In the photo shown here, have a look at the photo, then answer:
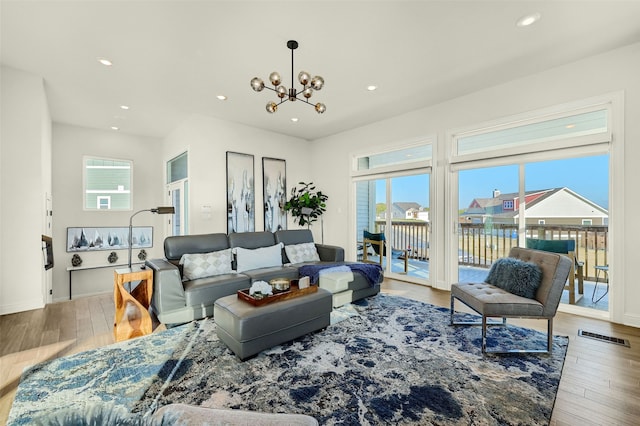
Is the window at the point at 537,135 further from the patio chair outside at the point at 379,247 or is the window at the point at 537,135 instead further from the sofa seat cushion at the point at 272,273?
the sofa seat cushion at the point at 272,273

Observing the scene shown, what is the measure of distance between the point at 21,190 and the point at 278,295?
3637 millimetres

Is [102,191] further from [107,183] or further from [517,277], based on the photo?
[517,277]

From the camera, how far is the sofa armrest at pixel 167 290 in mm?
3125

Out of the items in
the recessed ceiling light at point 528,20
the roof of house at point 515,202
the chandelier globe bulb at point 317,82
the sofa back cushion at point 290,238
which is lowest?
the sofa back cushion at point 290,238

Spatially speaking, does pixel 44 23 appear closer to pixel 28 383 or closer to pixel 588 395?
pixel 28 383

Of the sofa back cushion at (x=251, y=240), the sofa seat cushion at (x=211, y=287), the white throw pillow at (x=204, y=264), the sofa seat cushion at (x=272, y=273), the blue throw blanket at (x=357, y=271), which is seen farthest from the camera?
the sofa back cushion at (x=251, y=240)

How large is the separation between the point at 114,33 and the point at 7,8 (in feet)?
2.49

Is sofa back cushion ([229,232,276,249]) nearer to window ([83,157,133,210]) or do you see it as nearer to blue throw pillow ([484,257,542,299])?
blue throw pillow ([484,257,542,299])

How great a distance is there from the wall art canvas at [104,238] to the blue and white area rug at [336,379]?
168 inches

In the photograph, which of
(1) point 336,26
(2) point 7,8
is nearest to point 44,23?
(2) point 7,8

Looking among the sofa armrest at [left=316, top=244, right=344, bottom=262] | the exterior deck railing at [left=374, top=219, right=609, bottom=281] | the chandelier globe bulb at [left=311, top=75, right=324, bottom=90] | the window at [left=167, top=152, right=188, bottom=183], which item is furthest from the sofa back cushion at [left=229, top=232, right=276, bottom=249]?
the chandelier globe bulb at [left=311, top=75, right=324, bottom=90]

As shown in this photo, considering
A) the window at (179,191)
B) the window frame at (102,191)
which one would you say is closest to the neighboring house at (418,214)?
the window at (179,191)

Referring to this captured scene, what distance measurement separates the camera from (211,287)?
3.38 meters

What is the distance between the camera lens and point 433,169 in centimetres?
473
